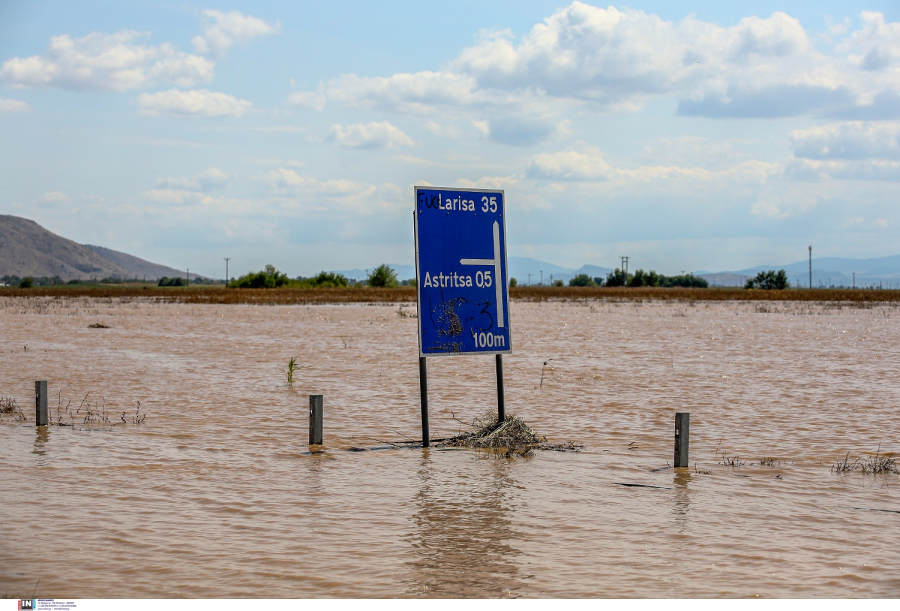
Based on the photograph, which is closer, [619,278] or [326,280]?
[326,280]

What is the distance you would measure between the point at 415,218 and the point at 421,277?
0.68 meters

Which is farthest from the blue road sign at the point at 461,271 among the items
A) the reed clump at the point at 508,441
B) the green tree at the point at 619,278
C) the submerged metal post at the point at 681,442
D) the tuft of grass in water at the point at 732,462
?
the green tree at the point at 619,278

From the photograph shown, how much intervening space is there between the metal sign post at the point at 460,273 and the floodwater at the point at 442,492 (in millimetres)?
1376

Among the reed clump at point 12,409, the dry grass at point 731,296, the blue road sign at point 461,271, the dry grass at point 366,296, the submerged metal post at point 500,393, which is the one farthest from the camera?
the dry grass at point 731,296

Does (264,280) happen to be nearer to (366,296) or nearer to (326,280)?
(326,280)

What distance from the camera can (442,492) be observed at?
8.13 m

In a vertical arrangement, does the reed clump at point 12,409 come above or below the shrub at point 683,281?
below

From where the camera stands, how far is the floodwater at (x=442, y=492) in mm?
5715

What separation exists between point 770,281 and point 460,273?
130 meters

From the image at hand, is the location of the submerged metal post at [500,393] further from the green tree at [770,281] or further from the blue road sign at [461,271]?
the green tree at [770,281]

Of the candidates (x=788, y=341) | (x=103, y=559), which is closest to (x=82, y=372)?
(x=103, y=559)

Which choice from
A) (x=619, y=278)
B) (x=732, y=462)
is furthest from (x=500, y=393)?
(x=619, y=278)
